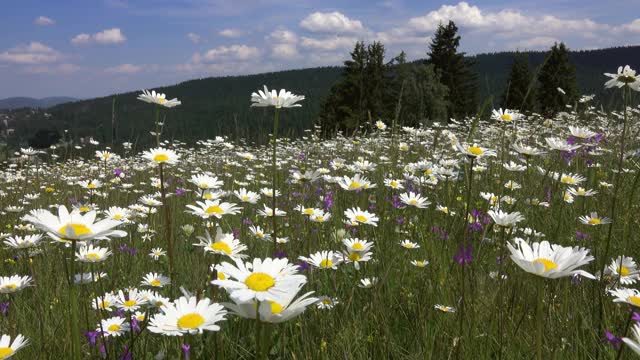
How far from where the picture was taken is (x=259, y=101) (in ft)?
6.59

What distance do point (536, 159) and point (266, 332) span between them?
597 cm

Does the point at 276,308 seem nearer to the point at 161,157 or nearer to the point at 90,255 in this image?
the point at 90,255

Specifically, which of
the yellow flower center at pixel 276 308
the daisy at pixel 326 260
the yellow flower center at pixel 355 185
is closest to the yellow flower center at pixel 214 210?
the daisy at pixel 326 260

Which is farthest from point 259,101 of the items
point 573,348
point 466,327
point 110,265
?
point 110,265

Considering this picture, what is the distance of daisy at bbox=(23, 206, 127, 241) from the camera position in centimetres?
118

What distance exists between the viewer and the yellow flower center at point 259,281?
3.40ft

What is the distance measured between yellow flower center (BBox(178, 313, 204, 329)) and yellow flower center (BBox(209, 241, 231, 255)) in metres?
0.33

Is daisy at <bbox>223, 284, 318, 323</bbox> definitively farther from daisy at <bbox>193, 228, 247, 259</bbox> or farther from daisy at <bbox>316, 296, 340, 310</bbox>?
daisy at <bbox>316, 296, 340, 310</bbox>

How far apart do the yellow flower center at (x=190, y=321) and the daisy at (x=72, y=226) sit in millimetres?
264

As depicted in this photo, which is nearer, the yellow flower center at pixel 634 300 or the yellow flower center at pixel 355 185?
the yellow flower center at pixel 634 300

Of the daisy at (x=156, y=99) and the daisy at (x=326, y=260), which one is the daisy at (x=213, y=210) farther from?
the daisy at (x=156, y=99)

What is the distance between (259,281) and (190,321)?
24 cm

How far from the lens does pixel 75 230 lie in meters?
1.23

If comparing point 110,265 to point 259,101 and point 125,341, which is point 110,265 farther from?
point 259,101
